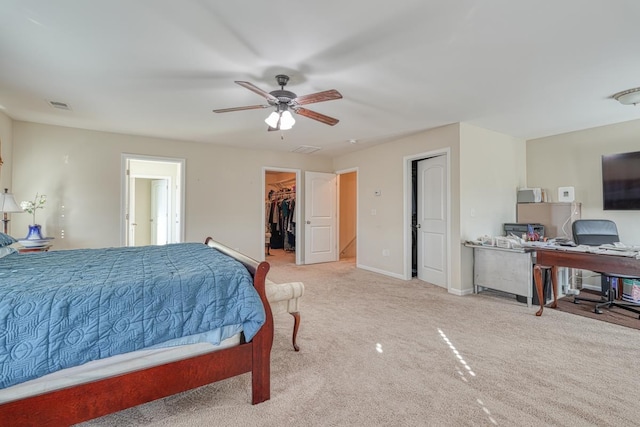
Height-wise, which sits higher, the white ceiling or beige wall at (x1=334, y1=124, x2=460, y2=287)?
the white ceiling

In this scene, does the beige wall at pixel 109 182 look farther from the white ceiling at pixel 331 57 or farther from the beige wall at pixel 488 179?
the beige wall at pixel 488 179

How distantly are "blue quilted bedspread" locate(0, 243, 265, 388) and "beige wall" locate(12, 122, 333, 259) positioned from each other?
2.92 meters

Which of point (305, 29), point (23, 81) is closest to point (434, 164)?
point (305, 29)

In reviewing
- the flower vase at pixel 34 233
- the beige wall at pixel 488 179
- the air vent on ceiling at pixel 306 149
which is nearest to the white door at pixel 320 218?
the air vent on ceiling at pixel 306 149

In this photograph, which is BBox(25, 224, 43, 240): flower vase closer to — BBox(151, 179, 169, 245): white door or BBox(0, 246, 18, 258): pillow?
BBox(0, 246, 18, 258): pillow

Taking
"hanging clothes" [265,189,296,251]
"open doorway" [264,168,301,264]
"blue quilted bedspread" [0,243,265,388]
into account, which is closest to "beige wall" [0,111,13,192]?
"blue quilted bedspread" [0,243,265,388]

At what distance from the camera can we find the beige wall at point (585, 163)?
400cm

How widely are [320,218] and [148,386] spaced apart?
5.08 metres

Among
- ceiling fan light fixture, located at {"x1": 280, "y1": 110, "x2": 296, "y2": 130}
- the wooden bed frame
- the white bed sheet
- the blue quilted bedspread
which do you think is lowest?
the wooden bed frame

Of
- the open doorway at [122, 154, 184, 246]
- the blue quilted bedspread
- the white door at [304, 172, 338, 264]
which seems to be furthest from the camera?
the white door at [304, 172, 338, 264]

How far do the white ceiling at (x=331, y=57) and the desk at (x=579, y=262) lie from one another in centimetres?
168

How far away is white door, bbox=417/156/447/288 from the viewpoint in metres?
4.43

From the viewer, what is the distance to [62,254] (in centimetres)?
244

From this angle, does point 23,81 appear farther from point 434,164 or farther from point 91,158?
point 434,164
